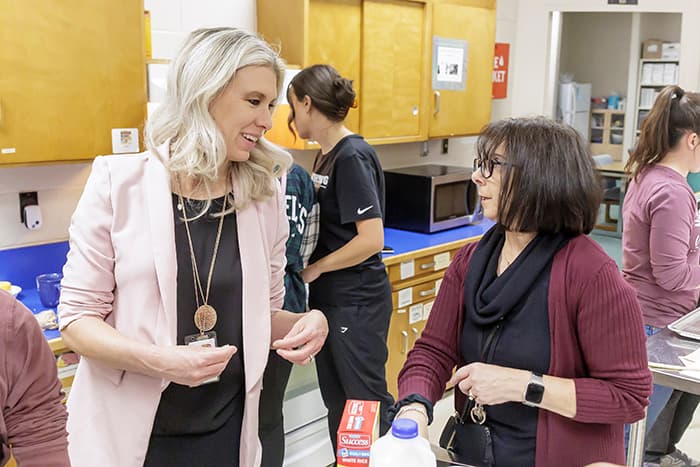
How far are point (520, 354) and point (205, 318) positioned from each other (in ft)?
2.10

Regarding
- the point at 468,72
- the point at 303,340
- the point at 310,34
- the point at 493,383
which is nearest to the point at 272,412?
the point at 303,340

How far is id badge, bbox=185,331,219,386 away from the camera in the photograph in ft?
4.68

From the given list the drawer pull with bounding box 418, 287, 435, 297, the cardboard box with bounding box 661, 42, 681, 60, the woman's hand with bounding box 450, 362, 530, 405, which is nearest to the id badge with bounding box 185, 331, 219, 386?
the woman's hand with bounding box 450, 362, 530, 405

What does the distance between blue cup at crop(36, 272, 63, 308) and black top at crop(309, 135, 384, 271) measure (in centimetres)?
88

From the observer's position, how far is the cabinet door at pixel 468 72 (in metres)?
3.79

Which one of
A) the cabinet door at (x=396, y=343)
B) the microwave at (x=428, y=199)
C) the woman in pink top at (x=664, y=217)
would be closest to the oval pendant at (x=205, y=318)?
the woman in pink top at (x=664, y=217)

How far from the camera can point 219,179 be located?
1.51m

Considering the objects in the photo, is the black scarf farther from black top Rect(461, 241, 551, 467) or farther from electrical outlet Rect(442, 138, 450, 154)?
electrical outlet Rect(442, 138, 450, 154)

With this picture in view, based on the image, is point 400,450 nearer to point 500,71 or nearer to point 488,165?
point 488,165

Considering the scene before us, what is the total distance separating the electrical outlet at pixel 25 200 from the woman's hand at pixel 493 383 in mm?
1879

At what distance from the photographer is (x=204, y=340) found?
1436mm

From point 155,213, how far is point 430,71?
2.59 meters

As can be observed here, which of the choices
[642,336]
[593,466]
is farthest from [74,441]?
[642,336]

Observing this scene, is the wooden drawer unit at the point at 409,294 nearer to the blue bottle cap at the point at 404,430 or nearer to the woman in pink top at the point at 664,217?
the woman in pink top at the point at 664,217
